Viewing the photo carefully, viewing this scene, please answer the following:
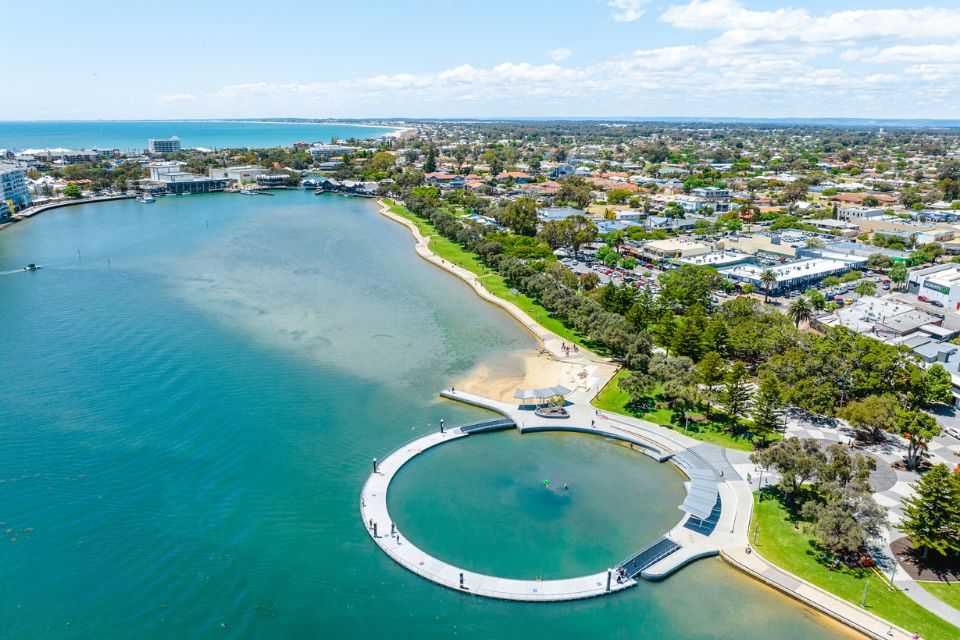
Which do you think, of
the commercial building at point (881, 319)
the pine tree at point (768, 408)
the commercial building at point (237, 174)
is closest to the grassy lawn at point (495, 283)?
the pine tree at point (768, 408)

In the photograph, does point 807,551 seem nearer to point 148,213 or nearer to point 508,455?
point 508,455

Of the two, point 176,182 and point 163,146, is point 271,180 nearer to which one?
point 176,182

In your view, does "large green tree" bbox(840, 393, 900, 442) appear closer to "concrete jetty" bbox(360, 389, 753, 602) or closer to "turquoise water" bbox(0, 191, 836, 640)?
"concrete jetty" bbox(360, 389, 753, 602)

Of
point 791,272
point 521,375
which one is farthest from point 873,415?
point 791,272

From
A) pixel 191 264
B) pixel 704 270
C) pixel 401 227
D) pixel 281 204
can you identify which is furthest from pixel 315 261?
pixel 281 204

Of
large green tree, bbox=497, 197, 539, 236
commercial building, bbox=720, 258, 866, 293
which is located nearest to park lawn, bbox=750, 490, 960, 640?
commercial building, bbox=720, 258, 866, 293

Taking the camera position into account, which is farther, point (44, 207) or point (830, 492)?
point (44, 207)

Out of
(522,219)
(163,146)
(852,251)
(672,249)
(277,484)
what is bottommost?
(277,484)
